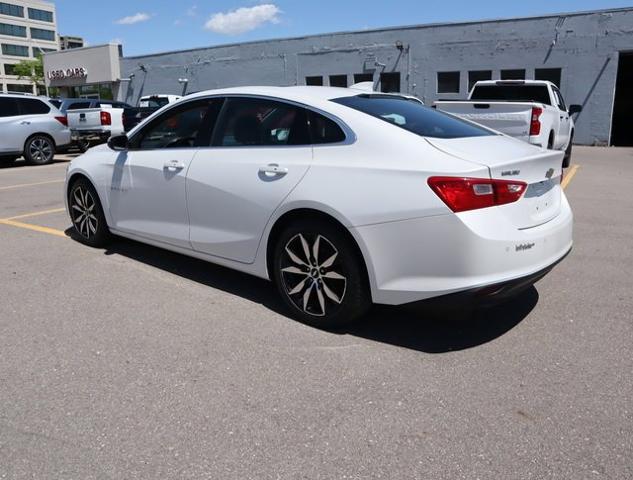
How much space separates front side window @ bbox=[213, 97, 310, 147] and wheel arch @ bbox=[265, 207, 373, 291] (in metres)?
0.52

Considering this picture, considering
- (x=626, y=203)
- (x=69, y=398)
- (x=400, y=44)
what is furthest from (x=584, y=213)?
(x=400, y=44)

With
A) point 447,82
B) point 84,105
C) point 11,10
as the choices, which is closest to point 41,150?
point 84,105

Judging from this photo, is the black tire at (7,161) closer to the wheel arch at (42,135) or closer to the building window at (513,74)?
the wheel arch at (42,135)

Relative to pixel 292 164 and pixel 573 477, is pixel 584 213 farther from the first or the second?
pixel 573 477

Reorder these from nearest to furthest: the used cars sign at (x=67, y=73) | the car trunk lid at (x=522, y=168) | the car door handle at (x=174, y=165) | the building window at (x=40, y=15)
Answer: the car trunk lid at (x=522, y=168)
the car door handle at (x=174, y=165)
the used cars sign at (x=67, y=73)
the building window at (x=40, y=15)

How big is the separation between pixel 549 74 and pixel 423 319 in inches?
788

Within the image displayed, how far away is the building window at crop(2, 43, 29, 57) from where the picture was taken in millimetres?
96312

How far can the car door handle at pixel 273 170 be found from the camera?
3877 millimetres

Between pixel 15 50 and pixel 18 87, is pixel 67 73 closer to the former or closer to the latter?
pixel 18 87

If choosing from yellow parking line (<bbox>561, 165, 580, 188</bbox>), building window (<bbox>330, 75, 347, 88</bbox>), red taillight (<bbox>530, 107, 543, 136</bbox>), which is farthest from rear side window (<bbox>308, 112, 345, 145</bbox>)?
building window (<bbox>330, 75, 347, 88</bbox>)

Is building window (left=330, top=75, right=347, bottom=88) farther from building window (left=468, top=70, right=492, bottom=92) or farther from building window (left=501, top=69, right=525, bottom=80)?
building window (left=501, top=69, right=525, bottom=80)

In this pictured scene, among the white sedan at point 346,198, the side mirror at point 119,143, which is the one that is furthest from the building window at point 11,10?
the white sedan at point 346,198

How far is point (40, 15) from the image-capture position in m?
103

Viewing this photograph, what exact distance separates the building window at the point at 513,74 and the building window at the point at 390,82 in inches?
176
